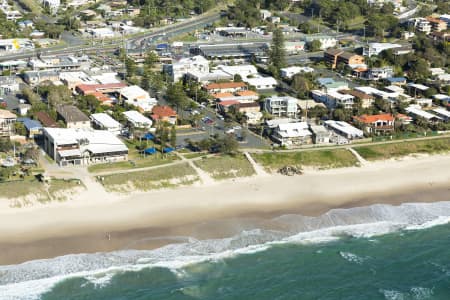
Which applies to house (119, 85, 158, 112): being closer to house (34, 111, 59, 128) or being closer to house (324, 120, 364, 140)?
house (34, 111, 59, 128)

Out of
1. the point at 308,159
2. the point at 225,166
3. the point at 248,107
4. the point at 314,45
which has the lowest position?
the point at 308,159

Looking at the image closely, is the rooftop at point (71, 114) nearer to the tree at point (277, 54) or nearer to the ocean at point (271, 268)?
the ocean at point (271, 268)

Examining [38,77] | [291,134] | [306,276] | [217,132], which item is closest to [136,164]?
[217,132]

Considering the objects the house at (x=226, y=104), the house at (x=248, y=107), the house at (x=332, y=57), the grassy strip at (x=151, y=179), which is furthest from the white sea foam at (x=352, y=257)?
the house at (x=332, y=57)

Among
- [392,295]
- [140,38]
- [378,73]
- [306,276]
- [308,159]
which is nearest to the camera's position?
[392,295]

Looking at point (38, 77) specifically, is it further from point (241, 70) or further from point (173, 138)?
point (173, 138)

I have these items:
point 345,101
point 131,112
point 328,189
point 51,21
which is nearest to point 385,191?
point 328,189

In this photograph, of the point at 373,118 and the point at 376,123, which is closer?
the point at 376,123
